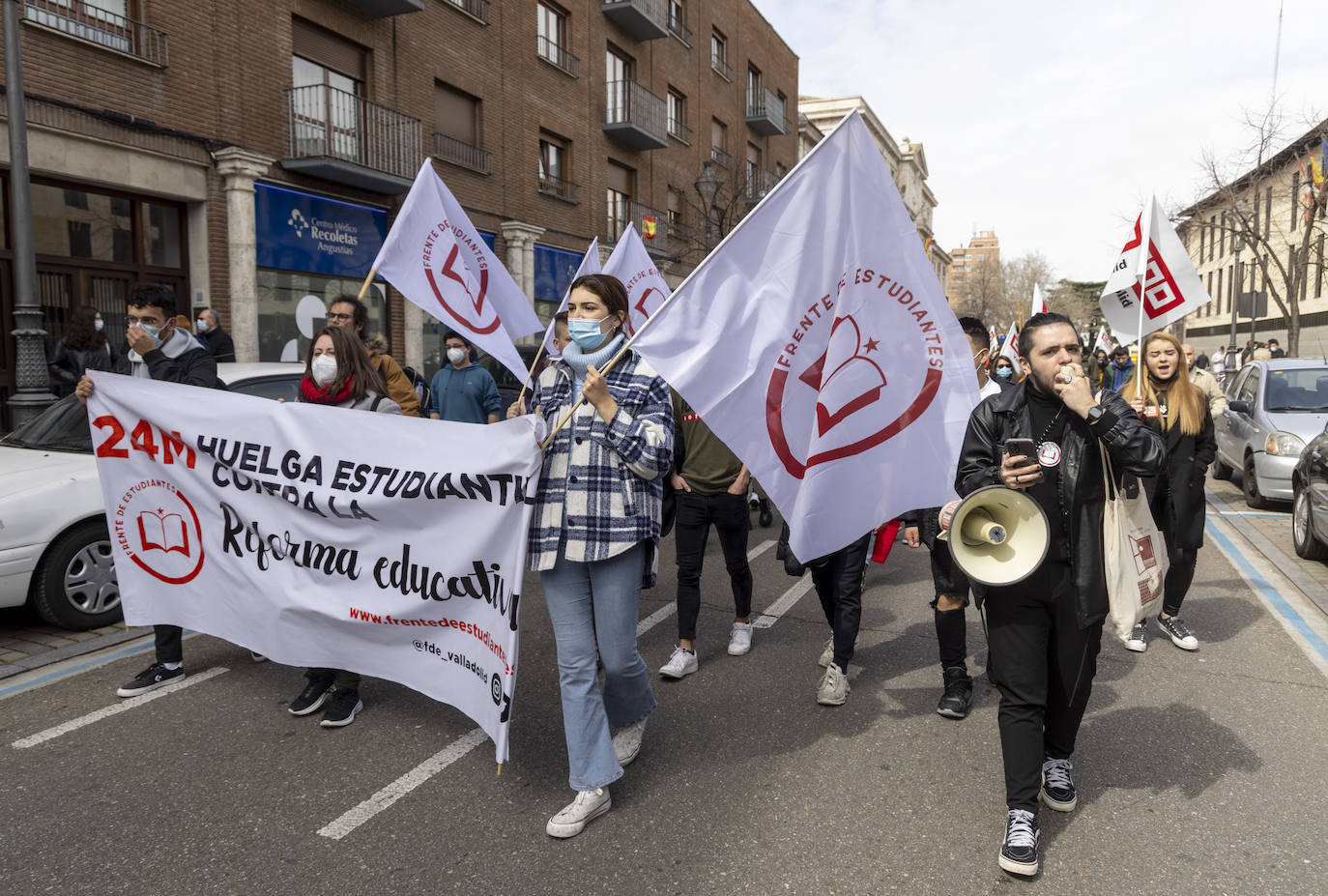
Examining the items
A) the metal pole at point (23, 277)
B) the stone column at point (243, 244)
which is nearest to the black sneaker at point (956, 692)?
the metal pole at point (23, 277)

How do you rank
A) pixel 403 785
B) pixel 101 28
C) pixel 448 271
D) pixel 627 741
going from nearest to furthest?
1. pixel 403 785
2. pixel 627 741
3. pixel 448 271
4. pixel 101 28

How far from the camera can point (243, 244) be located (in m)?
13.8

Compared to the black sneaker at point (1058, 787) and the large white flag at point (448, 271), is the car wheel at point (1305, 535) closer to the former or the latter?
the black sneaker at point (1058, 787)

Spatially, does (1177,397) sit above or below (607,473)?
above

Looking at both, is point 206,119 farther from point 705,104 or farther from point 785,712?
point 705,104

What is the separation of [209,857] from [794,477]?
2367 mm

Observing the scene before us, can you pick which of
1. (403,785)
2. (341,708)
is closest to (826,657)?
(403,785)

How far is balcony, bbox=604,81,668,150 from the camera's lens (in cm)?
2388

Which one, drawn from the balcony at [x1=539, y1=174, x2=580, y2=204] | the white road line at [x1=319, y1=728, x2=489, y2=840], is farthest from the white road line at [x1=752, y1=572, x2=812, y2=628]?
the balcony at [x1=539, y1=174, x2=580, y2=204]

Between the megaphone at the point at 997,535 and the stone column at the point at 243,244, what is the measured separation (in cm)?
1285

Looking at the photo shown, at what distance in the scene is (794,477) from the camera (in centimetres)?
349

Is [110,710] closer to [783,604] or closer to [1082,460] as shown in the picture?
[783,604]

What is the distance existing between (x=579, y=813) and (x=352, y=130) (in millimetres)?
15119

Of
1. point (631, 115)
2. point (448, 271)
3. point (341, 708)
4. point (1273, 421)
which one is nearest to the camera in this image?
point (341, 708)
